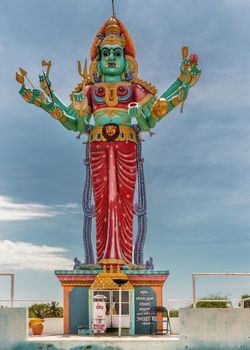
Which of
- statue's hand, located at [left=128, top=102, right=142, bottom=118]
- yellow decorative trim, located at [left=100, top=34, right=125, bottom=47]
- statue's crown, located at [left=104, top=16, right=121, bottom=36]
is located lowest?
statue's hand, located at [left=128, top=102, right=142, bottom=118]

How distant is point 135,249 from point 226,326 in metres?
5.27

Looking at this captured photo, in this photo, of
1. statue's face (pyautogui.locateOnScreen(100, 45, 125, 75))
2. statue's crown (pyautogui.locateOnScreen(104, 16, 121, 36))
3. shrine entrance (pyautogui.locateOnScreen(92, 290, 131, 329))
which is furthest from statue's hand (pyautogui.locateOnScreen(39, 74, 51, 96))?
shrine entrance (pyautogui.locateOnScreen(92, 290, 131, 329))

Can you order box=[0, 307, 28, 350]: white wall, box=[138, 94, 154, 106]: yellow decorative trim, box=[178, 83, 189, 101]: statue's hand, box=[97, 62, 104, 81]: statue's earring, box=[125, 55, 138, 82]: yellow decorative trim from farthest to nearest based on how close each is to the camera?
box=[125, 55, 138, 82]: yellow decorative trim < box=[97, 62, 104, 81]: statue's earring < box=[138, 94, 154, 106]: yellow decorative trim < box=[178, 83, 189, 101]: statue's hand < box=[0, 307, 28, 350]: white wall

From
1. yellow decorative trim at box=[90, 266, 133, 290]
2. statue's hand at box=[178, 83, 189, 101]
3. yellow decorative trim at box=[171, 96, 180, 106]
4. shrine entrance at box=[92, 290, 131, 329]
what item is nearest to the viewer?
shrine entrance at box=[92, 290, 131, 329]

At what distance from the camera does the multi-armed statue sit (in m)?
18.4

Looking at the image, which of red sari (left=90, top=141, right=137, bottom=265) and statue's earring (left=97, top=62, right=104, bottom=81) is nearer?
red sari (left=90, top=141, right=137, bottom=265)

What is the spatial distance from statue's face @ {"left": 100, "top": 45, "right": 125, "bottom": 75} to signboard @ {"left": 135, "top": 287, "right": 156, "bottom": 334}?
6.98m

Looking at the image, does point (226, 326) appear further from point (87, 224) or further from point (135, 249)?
point (87, 224)

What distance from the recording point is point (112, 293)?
16.8 metres

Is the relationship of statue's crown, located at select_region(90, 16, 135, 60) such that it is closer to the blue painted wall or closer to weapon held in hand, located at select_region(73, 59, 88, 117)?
weapon held in hand, located at select_region(73, 59, 88, 117)

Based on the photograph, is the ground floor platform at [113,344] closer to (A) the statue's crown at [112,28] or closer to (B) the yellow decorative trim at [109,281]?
(B) the yellow decorative trim at [109,281]

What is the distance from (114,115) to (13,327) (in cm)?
754

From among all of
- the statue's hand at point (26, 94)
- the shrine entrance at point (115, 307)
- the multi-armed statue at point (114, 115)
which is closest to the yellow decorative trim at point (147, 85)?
the multi-armed statue at point (114, 115)

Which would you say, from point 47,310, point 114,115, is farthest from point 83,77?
point 47,310
